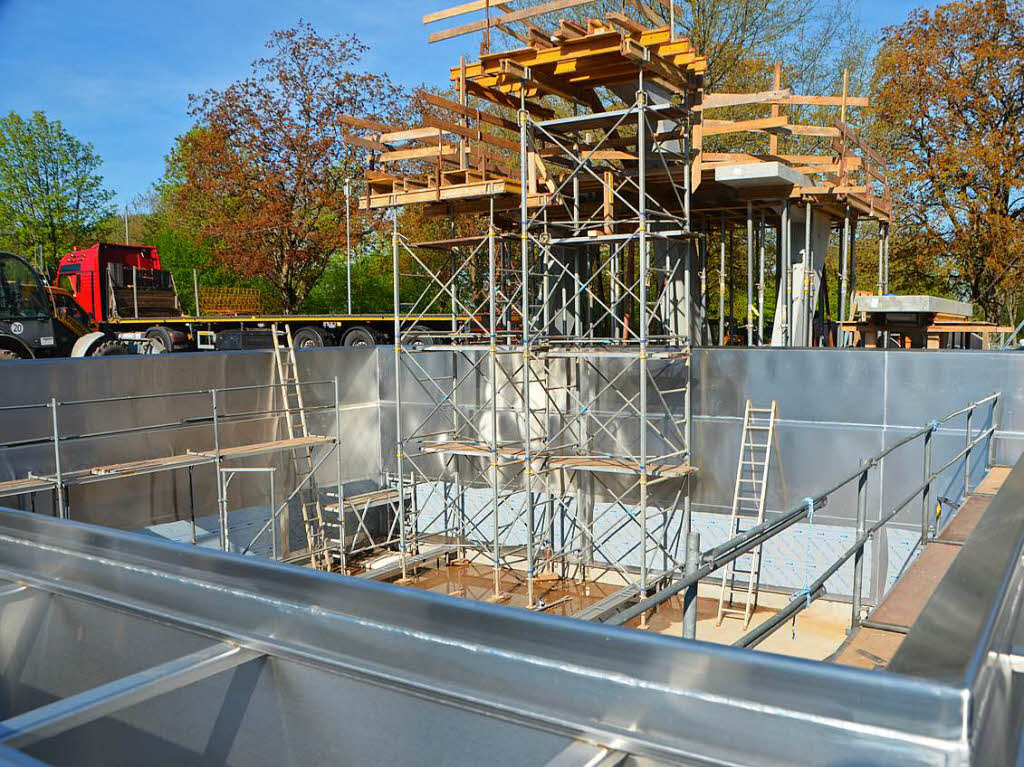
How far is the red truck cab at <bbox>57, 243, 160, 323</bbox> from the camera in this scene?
92.5 feet

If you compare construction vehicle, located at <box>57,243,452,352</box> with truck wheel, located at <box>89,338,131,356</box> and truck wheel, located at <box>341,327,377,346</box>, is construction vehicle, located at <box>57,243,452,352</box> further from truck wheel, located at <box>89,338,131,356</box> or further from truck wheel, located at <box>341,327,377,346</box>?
truck wheel, located at <box>89,338,131,356</box>

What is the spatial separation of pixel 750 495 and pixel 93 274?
23111 millimetres

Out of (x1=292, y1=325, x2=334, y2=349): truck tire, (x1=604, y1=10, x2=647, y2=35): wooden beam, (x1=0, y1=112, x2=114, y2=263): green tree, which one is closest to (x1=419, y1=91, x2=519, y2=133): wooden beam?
(x1=604, y1=10, x2=647, y2=35): wooden beam

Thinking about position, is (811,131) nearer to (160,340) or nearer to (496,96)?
(496,96)

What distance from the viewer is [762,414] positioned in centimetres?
1380

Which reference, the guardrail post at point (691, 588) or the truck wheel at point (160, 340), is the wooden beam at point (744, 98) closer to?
the guardrail post at point (691, 588)

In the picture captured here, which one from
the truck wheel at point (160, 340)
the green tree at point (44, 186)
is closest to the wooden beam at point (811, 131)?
the truck wheel at point (160, 340)

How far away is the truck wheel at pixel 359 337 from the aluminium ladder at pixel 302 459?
8612 mm

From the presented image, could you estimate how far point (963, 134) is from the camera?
28.7m

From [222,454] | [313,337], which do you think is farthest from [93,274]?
[222,454]

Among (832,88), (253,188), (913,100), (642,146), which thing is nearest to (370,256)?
(253,188)

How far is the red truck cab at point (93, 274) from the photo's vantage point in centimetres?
2819

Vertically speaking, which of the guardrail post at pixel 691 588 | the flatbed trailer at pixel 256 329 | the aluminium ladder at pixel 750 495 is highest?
the flatbed trailer at pixel 256 329

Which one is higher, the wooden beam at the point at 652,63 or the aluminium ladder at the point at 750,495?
the wooden beam at the point at 652,63
